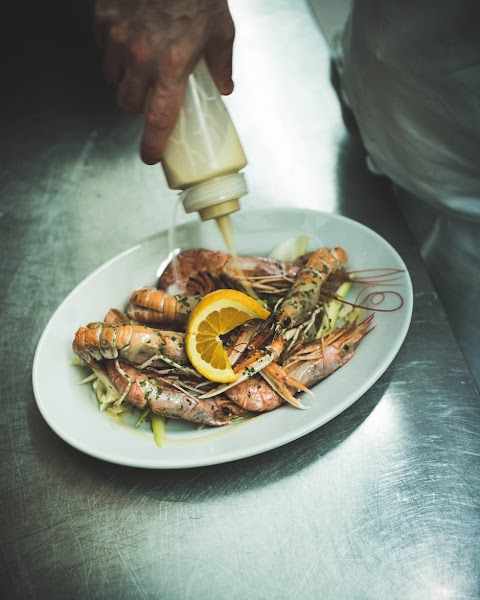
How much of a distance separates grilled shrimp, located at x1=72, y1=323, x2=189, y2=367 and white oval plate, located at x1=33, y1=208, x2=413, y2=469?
0.27ft

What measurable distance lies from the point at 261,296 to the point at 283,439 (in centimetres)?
61

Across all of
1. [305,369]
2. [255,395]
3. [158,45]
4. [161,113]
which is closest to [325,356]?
[305,369]

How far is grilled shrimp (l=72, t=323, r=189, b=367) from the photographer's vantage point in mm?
1436

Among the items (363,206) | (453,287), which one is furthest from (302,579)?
(363,206)

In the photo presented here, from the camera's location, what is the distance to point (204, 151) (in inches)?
46.3

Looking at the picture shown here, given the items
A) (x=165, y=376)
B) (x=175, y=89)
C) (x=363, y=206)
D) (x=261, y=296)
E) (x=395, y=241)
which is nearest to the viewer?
(x=175, y=89)

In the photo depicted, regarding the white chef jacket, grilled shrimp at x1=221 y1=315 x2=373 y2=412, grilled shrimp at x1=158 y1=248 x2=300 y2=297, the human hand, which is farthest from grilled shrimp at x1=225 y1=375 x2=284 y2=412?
the white chef jacket

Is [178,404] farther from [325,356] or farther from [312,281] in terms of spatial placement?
[312,281]

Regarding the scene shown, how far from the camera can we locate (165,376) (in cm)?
149

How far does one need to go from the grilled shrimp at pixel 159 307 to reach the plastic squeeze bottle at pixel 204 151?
42 cm

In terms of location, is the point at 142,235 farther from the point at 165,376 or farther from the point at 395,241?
the point at 395,241

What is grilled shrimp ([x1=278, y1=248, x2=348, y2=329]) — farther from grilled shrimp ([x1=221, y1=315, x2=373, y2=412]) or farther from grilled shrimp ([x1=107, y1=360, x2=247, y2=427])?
grilled shrimp ([x1=107, y1=360, x2=247, y2=427])

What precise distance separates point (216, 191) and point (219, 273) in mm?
496

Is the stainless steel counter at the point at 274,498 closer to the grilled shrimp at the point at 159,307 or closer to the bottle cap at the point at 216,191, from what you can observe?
the grilled shrimp at the point at 159,307
